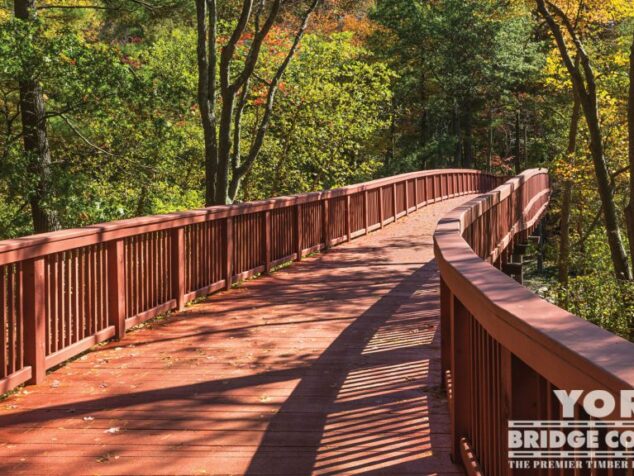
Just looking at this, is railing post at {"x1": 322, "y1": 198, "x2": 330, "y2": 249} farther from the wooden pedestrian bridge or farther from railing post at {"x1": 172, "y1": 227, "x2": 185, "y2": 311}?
railing post at {"x1": 172, "y1": 227, "x2": 185, "y2": 311}

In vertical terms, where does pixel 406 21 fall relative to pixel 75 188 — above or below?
above

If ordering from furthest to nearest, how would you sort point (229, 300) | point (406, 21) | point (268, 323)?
point (406, 21)
point (229, 300)
point (268, 323)

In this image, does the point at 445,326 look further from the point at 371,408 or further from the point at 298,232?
the point at 298,232

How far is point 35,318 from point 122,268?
→ 68.4 inches

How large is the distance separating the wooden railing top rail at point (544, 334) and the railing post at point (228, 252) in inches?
263

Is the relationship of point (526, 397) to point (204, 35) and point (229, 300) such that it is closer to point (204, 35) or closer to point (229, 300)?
point (229, 300)

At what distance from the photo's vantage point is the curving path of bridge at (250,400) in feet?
15.5

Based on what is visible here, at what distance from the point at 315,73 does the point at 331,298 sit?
58.7ft

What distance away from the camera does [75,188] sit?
47.6ft

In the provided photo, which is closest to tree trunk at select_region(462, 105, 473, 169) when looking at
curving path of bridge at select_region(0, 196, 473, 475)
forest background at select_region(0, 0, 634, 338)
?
forest background at select_region(0, 0, 634, 338)

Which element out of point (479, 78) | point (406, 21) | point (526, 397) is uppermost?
point (406, 21)

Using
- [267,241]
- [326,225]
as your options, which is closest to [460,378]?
[267,241]

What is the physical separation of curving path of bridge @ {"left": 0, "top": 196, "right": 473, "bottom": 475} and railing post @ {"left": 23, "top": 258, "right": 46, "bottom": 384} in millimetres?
183

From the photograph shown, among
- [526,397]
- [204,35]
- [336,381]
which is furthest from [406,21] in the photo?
[526,397]
